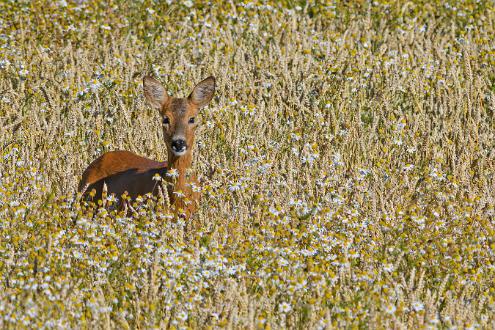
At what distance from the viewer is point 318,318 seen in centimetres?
595

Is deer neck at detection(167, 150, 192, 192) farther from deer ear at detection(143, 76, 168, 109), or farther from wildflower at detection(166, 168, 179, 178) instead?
deer ear at detection(143, 76, 168, 109)

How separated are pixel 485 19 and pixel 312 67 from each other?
2776mm

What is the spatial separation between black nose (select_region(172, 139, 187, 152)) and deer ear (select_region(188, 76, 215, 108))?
0.57 m

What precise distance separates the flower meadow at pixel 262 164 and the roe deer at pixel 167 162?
180mm

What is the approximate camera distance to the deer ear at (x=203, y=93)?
895cm

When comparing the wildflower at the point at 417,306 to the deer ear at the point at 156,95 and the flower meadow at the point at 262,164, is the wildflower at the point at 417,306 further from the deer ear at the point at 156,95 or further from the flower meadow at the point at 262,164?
the deer ear at the point at 156,95

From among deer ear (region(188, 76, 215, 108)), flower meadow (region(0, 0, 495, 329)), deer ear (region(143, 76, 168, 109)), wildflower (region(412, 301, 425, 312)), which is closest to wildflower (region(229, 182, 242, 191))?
flower meadow (region(0, 0, 495, 329))

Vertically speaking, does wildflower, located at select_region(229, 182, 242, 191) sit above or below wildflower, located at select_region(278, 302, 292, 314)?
above

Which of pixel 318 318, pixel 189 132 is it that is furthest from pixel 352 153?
pixel 318 318

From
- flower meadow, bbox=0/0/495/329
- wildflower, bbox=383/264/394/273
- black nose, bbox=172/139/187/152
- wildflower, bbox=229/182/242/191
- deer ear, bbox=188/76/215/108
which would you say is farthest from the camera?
deer ear, bbox=188/76/215/108

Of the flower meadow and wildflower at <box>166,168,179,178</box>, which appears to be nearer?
the flower meadow

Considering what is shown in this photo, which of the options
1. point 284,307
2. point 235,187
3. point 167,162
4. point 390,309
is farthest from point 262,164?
point 390,309

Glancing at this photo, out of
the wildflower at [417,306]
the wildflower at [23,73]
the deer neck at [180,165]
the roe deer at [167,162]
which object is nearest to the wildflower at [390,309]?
the wildflower at [417,306]

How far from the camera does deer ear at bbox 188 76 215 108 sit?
8.95 meters
